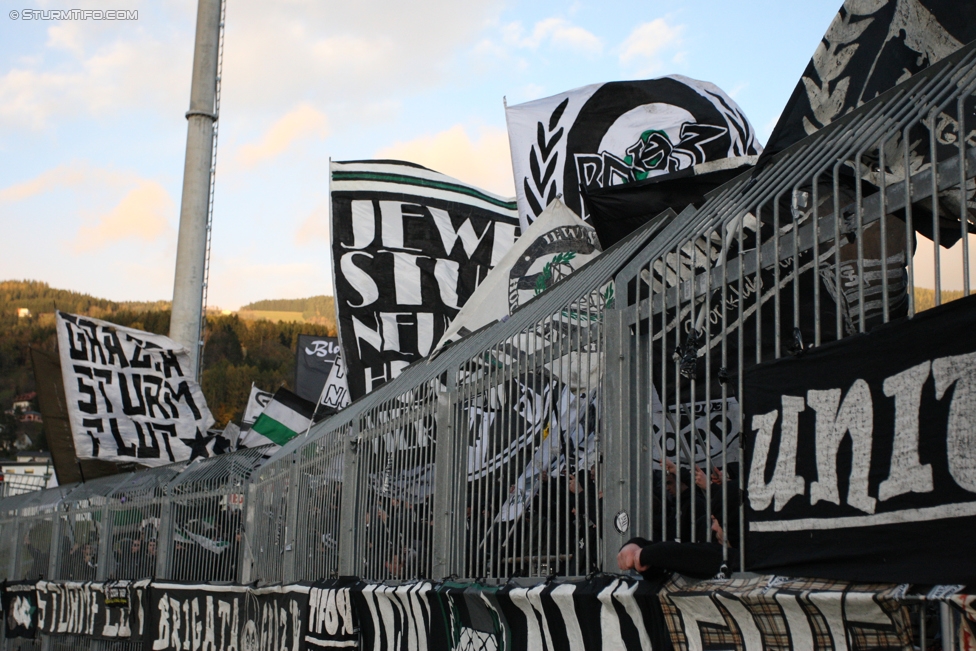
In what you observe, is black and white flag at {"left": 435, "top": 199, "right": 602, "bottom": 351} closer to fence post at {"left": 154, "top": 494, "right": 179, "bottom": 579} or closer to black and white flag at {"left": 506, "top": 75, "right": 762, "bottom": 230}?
black and white flag at {"left": 506, "top": 75, "right": 762, "bottom": 230}

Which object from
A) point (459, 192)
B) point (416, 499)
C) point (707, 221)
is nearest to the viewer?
point (707, 221)

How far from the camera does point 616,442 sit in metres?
4.86

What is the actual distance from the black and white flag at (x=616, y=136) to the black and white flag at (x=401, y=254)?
3076 millimetres

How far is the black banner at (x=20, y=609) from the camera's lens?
16.3m

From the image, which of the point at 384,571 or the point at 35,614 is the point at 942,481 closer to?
the point at 384,571

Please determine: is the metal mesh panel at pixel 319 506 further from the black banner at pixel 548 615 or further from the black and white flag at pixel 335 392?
the black and white flag at pixel 335 392

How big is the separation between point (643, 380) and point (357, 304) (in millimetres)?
8680

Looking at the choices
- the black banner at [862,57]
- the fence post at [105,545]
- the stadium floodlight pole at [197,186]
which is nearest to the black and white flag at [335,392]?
the fence post at [105,545]

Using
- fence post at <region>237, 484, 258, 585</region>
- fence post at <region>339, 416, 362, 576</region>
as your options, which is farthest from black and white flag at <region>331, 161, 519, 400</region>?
fence post at <region>339, 416, 362, 576</region>

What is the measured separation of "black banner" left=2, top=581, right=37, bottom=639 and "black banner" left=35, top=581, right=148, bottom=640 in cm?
34

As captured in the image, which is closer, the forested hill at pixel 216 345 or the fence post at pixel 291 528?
the fence post at pixel 291 528

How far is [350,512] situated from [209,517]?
4160 mm

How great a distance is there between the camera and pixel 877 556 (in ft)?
10.4

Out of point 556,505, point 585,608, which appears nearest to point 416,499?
point 556,505
